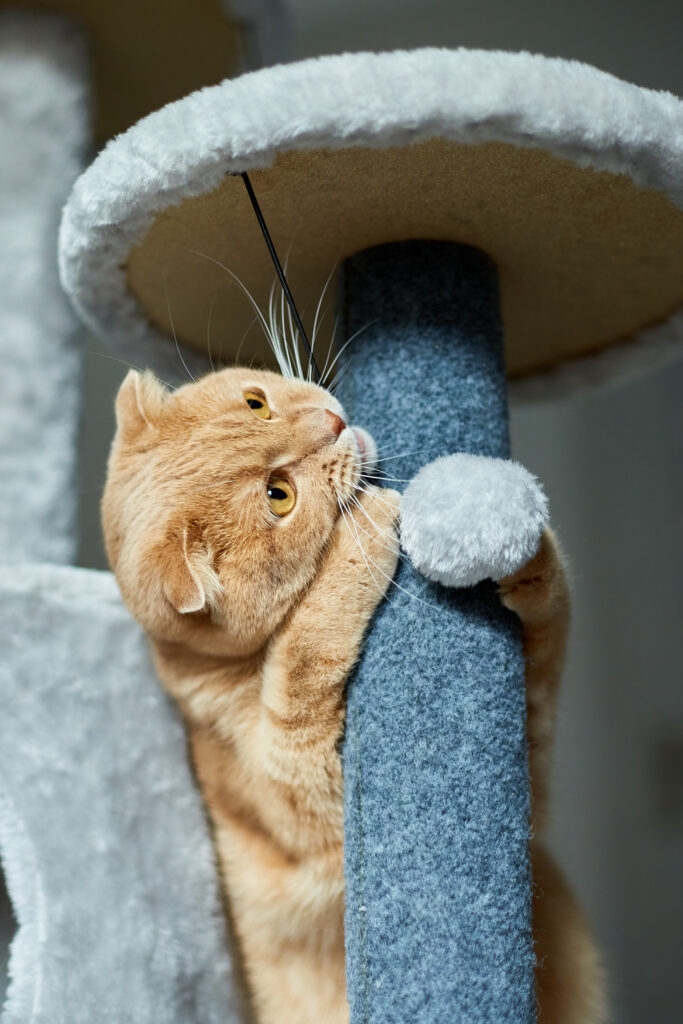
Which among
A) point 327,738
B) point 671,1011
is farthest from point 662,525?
point 327,738

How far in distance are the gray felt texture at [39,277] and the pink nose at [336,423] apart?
51cm

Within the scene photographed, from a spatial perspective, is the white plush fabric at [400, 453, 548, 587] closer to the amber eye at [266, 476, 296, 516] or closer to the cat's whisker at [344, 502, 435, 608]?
the cat's whisker at [344, 502, 435, 608]

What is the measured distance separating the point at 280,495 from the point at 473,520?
223 millimetres

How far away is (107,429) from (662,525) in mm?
1220

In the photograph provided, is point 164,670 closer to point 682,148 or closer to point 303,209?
point 303,209

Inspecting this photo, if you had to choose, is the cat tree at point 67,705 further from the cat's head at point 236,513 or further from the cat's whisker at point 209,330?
the cat's whisker at point 209,330

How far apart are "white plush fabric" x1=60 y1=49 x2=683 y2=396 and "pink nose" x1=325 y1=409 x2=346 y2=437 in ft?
0.75

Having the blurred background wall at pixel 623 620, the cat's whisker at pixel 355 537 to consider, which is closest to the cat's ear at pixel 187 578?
the cat's whisker at pixel 355 537

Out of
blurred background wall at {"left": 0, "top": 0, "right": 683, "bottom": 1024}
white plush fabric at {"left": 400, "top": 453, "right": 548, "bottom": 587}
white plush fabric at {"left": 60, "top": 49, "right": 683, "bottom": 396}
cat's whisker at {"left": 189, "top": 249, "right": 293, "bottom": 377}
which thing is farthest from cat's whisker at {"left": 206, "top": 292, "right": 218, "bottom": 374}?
blurred background wall at {"left": 0, "top": 0, "right": 683, "bottom": 1024}

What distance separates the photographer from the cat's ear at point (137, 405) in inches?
35.9

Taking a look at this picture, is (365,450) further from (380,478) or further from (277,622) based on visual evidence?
(277,622)

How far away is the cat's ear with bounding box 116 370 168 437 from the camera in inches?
35.9

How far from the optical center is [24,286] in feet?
3.79

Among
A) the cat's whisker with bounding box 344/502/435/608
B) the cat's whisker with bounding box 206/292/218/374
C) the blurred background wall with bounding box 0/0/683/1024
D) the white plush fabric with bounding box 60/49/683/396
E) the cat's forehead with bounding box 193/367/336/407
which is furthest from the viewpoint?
the blurred background wall with bounding box 0/0/683/1024
